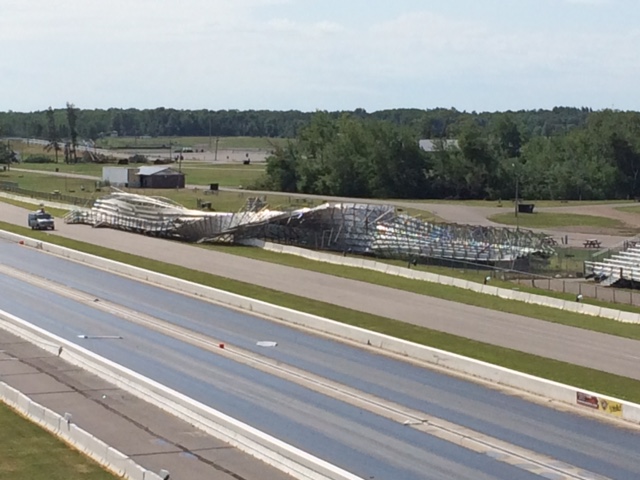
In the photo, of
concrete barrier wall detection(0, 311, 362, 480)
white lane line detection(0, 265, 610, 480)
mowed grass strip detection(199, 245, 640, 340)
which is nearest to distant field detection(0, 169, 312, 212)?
mowed grass strip detection(199, 245, 640, 340)

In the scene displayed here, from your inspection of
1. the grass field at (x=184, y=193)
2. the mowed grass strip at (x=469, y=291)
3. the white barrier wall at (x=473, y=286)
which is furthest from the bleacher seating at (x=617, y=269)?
the grass field at (x=184, y=193)

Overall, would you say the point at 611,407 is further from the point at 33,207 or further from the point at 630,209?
the point at 33,207

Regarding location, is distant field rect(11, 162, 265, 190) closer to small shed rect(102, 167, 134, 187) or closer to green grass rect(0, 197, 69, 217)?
small shed rect(102, 167, 134, 187)

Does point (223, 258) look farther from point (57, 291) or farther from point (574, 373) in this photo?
point (574, 373)

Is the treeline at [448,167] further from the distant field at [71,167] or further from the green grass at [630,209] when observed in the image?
the distant field at [71,167]

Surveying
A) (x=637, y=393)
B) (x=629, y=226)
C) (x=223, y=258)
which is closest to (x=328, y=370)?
(x=637, y=393)
